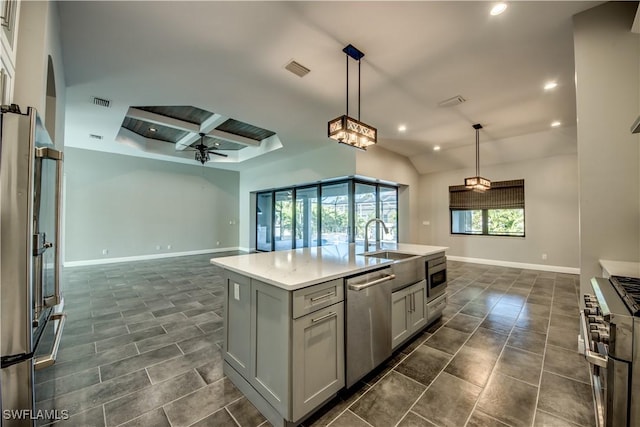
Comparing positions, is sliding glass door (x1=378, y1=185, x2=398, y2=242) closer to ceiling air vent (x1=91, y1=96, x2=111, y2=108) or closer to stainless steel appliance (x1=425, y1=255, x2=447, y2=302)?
stainless steel appliance (x1=425, y1=255, x2=447, y2=302)

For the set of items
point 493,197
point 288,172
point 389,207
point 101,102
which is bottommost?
point 389,207

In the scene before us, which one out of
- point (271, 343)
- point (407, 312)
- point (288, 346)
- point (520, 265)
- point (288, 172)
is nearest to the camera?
point (288, 346)

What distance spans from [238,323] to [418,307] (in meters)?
1.86

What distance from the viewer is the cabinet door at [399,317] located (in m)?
2.26

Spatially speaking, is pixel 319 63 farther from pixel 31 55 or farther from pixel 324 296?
pixel 324 296

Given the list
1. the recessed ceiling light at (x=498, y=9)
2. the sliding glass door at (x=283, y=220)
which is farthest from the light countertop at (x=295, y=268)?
the sliding glass door at (x=283, y=220)

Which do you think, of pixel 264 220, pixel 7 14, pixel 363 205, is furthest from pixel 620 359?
pixel 264 220

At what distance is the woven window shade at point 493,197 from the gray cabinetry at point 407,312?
5266 millimetres

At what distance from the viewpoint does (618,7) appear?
2.07 metres

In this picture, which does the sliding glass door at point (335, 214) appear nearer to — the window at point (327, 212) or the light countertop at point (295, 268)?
the window at point (327, 212)

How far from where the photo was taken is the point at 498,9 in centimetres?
207

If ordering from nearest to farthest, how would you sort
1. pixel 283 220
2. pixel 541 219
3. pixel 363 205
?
pixel 541 219 → pixel 363 205 → pixel 283 220

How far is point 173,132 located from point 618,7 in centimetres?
742

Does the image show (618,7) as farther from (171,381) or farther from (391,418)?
(171,381)
